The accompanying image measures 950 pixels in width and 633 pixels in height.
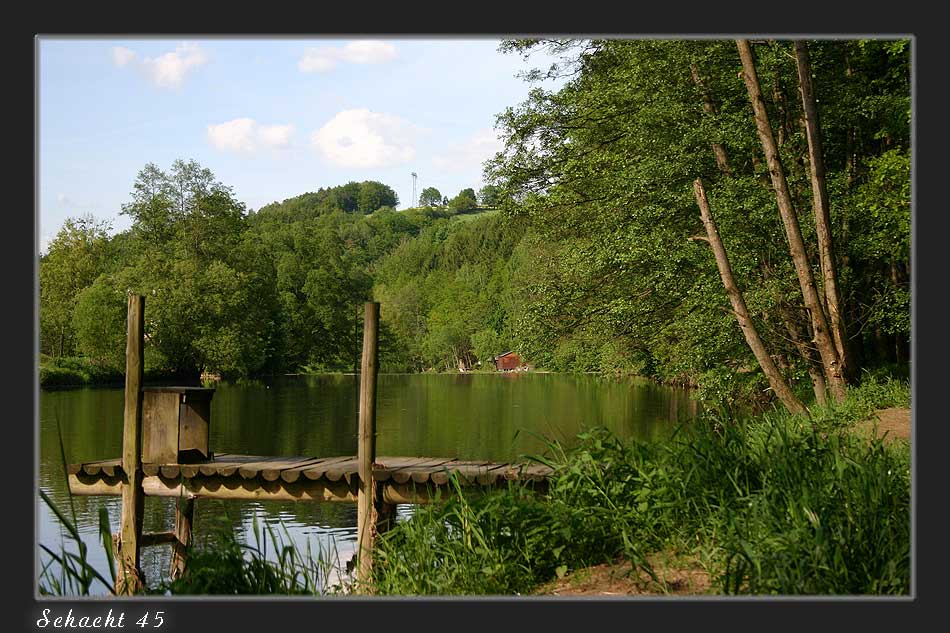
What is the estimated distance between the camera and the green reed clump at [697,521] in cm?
515

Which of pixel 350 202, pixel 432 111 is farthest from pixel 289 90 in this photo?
pixel 350 202

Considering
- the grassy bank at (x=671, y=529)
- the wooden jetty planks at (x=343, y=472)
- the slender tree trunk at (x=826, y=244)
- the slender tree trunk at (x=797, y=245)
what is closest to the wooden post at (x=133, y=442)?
the wooden jetty planks at (x=343, y=472)

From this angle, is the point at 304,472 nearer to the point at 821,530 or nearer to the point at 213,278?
the point at 821,530

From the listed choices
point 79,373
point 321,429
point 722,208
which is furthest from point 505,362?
point 722,208

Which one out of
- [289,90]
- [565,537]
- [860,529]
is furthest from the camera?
[289,90]

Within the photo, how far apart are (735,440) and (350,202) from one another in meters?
58.7

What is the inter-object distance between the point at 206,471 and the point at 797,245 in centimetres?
781

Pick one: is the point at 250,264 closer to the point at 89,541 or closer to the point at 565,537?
the point at 89,541

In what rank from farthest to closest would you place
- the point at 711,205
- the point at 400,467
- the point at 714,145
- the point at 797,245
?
the point at 714,145 < the point at 711,205 < the point at 797,245 < the point at 400,467

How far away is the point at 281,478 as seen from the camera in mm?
9461

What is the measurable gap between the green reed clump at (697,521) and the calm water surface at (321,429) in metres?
0.60

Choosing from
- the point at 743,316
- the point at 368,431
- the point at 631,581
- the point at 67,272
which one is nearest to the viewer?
the point at 631,581

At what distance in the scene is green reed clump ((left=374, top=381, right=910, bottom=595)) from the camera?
5.15 metres

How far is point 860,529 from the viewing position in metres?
5.27
